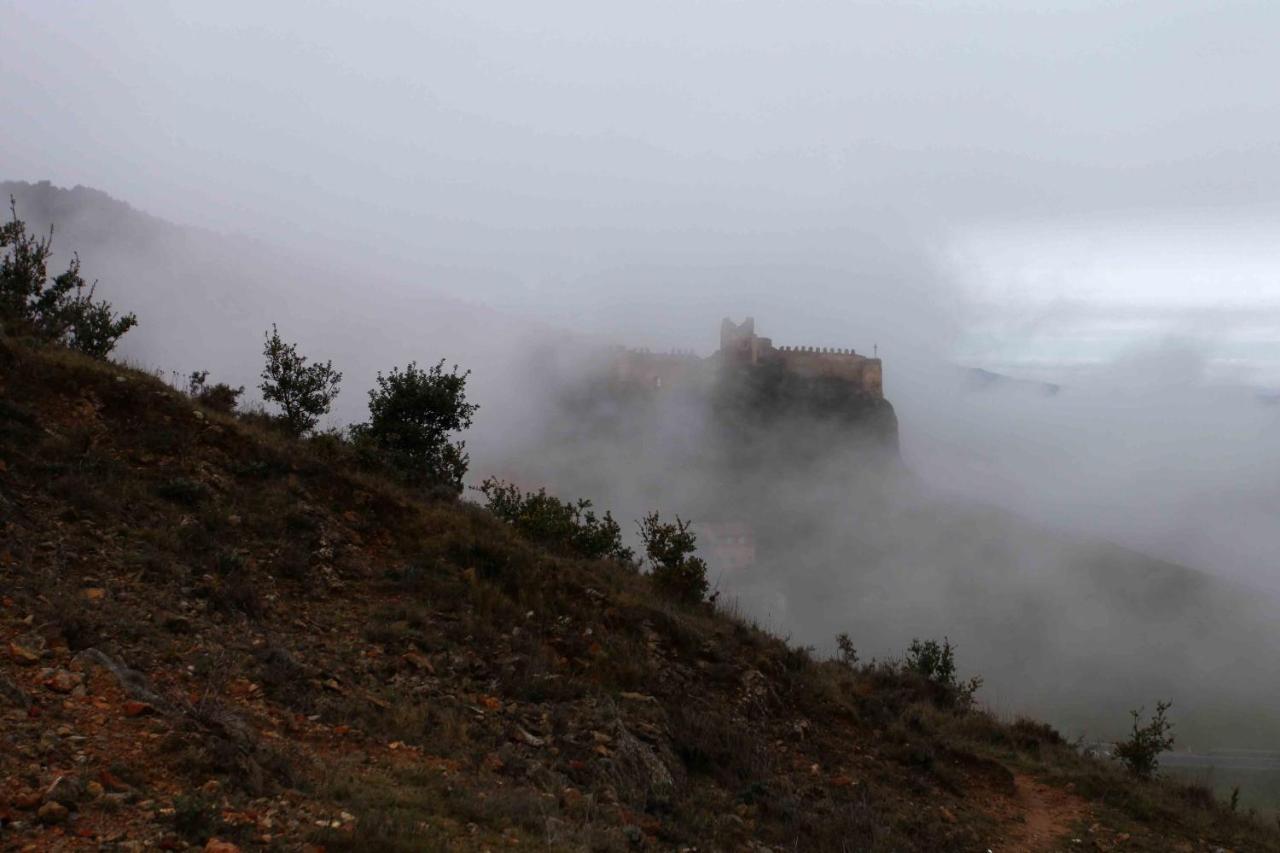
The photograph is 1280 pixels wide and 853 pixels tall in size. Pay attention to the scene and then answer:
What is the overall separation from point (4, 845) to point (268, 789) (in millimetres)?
1427

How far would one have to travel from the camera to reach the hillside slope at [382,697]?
5090 millimetres

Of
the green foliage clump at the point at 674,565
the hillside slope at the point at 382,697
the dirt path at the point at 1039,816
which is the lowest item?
the dirt path at the point at 1039,816

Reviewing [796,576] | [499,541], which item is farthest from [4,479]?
[796,576]

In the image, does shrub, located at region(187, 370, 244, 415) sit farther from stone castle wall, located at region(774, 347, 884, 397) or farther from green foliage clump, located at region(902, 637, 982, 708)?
stone castle wall, located at region(774, 347, 884, 397)

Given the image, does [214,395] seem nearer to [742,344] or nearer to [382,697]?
[382,697]

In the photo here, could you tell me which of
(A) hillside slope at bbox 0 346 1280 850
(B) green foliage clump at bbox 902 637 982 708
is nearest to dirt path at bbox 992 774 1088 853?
(A) hillside slope at bbox 0 346 1280 850

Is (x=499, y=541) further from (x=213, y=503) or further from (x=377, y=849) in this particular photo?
(x=377, y=849)

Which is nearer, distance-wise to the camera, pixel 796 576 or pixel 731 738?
pixel 731 738

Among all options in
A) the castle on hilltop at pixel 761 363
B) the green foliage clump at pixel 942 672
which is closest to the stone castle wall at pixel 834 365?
the castle on hilltop at pixel 761 363

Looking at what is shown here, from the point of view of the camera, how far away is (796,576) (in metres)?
61.9

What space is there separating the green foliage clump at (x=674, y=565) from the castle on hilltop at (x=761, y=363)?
201 feet

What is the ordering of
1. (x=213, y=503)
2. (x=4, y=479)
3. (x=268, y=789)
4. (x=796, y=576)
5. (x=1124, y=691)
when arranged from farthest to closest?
1. (x=796, y=576)
2. (x=1124, y=691)
3. (x=213, y=503)
4. (x=4, y=479)
5. (x=268, y=789)

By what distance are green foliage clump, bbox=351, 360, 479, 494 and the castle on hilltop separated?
60.7 metres

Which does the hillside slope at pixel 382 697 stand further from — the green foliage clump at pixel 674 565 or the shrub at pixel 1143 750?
the green foliage clump at pixel 674 565
